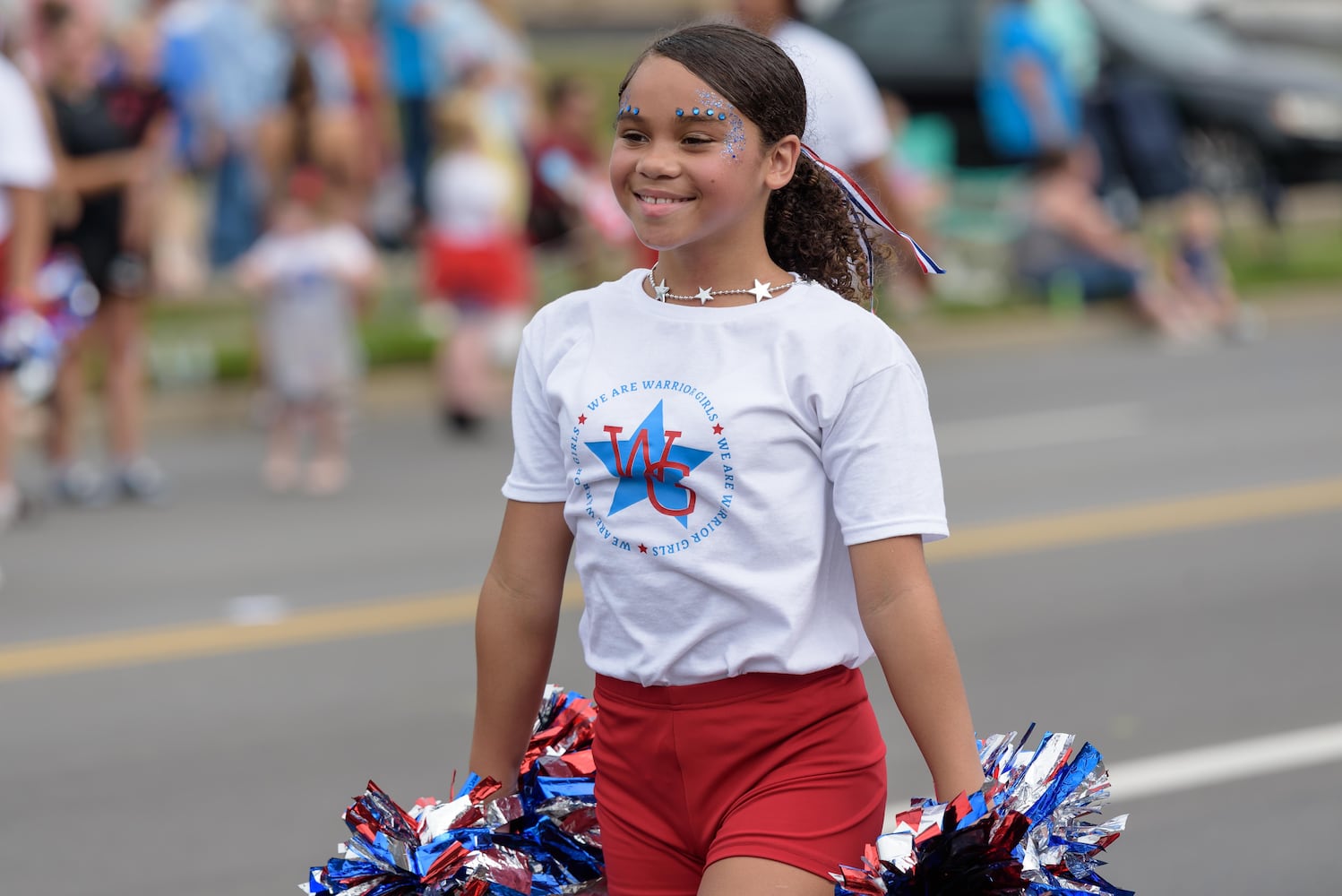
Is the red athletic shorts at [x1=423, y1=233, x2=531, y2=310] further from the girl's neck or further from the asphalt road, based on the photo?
the girl's neck

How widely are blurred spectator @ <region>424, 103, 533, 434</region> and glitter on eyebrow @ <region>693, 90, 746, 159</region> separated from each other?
779 cm

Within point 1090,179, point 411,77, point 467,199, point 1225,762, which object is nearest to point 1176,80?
point 1090,179

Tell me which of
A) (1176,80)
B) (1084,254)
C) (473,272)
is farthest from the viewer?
(1176,80)

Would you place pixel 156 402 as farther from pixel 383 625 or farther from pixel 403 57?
pixel 383 625

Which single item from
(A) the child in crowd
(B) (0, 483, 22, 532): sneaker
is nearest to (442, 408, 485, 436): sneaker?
(A) the child in crowd

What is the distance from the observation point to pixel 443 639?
6.89m

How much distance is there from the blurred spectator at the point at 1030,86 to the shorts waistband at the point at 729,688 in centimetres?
1160

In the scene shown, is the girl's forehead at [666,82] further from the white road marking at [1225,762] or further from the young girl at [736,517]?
the white road marking at [1225,762]

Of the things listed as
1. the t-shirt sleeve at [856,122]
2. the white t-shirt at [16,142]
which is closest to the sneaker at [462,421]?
the white t-shirt at [16,142]

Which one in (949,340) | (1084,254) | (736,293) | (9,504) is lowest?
(736,293)

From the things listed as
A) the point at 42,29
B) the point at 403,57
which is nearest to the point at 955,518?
the point at 42,29

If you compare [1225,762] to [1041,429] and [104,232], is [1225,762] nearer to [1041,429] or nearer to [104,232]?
[1041,429]

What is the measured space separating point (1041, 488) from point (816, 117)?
642 centimetres

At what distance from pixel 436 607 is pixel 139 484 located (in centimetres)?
265
